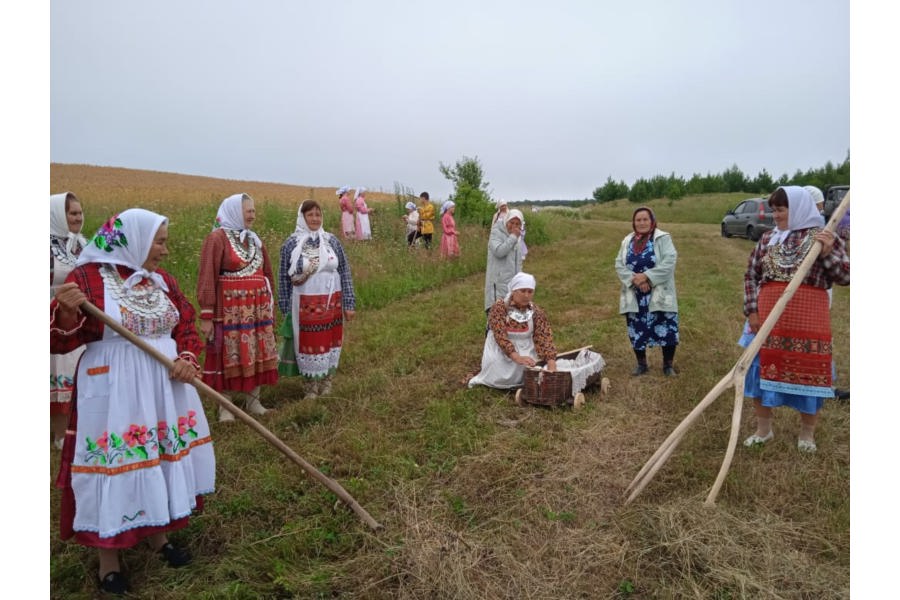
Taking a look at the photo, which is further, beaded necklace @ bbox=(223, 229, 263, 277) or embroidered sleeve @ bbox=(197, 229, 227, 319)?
beaded necklace @ bbox=(223, 229, 263, 277)

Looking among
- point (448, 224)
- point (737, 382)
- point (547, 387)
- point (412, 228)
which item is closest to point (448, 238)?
point (448, 224)

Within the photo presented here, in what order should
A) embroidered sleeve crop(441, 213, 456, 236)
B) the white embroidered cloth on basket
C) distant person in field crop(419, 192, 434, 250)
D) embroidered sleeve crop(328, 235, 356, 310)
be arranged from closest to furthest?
the white embroidered cloth on basket < embroidered sleeve crop(328, 235, 356, 310) < embroidered sleeve crop(441, 213, 456, 236) < distant person in field crop(419, 192, 434, 250)

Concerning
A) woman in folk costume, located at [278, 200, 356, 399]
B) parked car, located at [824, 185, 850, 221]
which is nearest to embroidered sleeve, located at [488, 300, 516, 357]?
woman in folk costume, located at [278, 200, 356, 399]

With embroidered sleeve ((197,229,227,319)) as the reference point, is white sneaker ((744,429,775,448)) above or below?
below

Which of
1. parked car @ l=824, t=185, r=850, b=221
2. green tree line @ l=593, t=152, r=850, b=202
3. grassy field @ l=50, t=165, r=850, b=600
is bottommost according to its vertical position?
grassy field @ l=50, t=165, r=850, b=600

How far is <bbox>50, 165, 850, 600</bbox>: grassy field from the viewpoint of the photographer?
105 inches

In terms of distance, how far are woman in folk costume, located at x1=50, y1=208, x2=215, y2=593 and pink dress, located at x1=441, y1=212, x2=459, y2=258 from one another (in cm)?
1081

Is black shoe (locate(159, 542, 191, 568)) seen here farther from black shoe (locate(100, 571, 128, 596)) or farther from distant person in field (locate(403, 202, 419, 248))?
distant person in field (locate(403, 202, 419, 248))

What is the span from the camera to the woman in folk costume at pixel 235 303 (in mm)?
4316

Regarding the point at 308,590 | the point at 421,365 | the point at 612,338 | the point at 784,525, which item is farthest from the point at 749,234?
the point at 308,590

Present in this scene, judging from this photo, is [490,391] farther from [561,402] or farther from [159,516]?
[159,516]

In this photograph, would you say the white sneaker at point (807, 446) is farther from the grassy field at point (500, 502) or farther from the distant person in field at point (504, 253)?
the distant person in field at point (504, 253)

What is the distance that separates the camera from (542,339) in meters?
5.09

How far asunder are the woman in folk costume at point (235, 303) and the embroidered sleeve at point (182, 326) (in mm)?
1440
